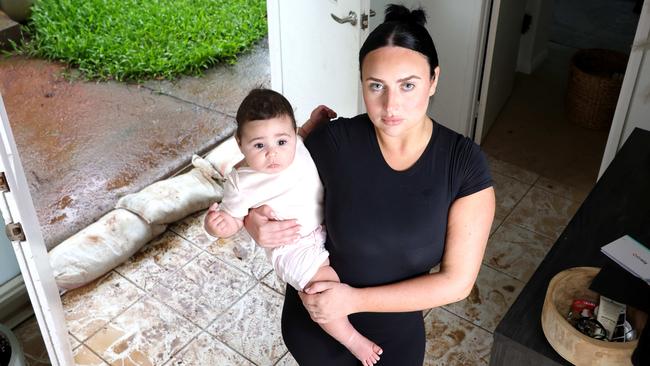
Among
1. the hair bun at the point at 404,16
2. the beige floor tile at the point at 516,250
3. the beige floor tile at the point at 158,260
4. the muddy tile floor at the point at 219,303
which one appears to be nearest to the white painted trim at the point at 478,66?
the muddy tile floor at the point at 219,303

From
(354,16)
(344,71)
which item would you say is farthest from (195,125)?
(354,16)

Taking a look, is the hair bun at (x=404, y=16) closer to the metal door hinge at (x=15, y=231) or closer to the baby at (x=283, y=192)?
the baby at (x=283, y=192)

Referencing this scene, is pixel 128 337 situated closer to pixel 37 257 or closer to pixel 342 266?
A: pixel 37 257

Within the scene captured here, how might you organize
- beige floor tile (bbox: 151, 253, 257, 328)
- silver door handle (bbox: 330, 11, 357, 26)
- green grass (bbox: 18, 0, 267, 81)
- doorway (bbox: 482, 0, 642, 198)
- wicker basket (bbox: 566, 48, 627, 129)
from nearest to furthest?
beige floor tile (bbox: 151, 253, 257, 328) → silver door handle (bbox: 330, 11, 357, 26) → doorway (bbox: 482, 0, 642, 198) → wicker basket (bbox: 566, 48, 627, 129) → green grass (bbox: 18, 0, 267, 81)

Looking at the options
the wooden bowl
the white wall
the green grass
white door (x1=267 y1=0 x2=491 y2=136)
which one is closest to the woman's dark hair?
the wooden bowl

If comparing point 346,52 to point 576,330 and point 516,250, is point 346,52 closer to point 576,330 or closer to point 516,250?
point 516,250

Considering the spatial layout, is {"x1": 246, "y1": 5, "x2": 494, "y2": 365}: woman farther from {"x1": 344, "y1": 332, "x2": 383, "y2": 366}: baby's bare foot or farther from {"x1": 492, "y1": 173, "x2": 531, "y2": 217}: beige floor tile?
{"x1": 492, "y1": 173, "x2": 531, "y2": 217}: beige floor tile

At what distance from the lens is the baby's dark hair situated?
62.4 inches

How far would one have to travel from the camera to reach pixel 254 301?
3004 mm

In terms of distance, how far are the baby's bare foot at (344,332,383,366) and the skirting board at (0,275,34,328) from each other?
1.72 metres

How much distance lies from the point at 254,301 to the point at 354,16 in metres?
1.42

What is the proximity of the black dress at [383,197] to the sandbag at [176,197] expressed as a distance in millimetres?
1927

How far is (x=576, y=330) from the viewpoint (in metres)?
1.42

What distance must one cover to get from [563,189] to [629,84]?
35.6 inches
